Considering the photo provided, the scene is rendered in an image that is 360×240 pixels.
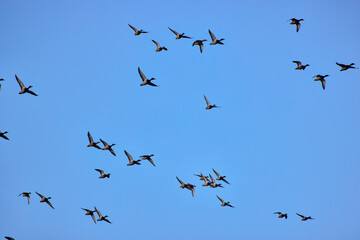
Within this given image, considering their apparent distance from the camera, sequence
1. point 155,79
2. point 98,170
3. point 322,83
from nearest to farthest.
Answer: point 155,79 → point 98,170 → point 322,83

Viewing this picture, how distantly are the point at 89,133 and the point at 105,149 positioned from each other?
2.53m

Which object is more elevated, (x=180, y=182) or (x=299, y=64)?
(x=299, y=64)

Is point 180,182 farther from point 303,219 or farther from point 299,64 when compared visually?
point 299,64

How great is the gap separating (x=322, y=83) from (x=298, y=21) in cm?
741

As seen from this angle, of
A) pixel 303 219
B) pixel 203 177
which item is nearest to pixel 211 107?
pixel 203 177

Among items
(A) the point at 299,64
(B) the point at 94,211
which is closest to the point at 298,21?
(A) the point at 299,64

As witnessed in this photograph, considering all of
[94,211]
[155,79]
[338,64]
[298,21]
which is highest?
[298,21]

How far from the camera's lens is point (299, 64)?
55.5m

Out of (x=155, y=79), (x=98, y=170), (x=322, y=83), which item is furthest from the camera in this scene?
(x=322, y=83)

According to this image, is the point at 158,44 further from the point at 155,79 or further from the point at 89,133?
the point at 89,133

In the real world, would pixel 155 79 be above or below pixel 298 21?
below

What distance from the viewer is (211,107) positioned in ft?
180

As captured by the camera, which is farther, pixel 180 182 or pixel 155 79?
pixel 180 182

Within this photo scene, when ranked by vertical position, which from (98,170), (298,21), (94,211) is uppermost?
(298,21)
